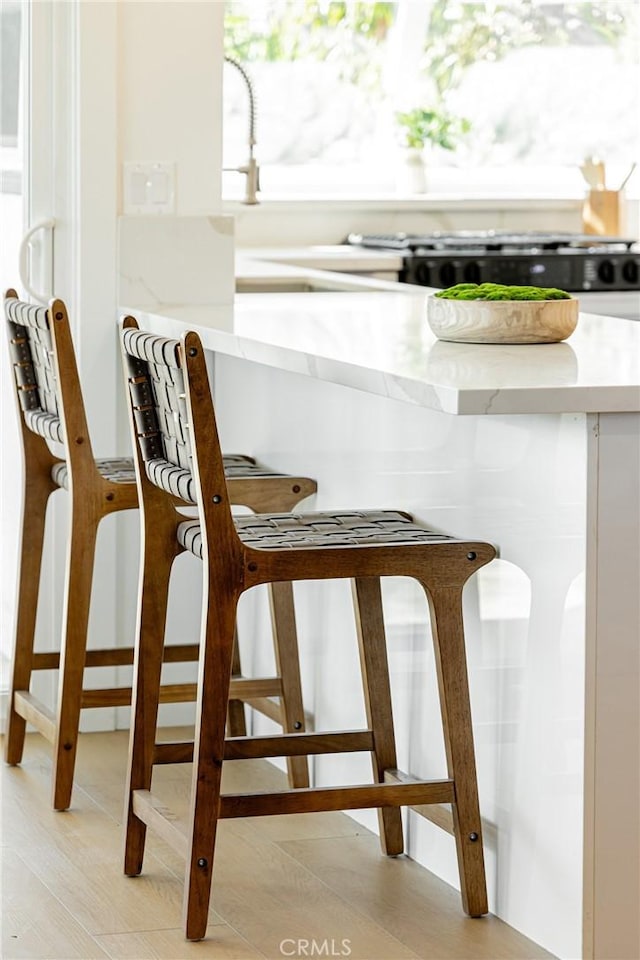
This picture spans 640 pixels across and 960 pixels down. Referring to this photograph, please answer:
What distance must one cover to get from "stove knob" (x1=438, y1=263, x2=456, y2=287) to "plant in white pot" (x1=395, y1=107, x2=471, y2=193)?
91 centimetres

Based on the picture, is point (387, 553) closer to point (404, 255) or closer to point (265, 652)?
point (265, 652)

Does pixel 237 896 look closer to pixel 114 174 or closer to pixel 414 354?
pixel 414 354

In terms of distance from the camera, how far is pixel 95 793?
3354 millimetres

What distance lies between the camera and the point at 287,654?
10.8 feet

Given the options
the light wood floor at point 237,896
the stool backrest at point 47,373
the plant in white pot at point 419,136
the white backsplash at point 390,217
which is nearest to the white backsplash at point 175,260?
the stool backrest at point 47,373

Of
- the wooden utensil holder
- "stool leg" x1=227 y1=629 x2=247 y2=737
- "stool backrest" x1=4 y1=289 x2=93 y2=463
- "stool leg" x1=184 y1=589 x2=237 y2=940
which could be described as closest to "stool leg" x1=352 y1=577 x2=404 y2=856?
"stool leg" x1=184 y1=589 x2=237 y2=940

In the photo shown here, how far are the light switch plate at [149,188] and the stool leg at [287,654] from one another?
1.02m

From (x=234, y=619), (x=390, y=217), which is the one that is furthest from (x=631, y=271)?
(x=234, y=619)

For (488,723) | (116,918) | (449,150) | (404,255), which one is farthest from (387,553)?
(449,150)

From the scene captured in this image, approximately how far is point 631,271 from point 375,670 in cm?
289

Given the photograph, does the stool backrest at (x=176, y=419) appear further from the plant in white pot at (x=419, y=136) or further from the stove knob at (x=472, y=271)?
the plant in white pot at (x=419, y=136)

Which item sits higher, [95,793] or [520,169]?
[520,169]

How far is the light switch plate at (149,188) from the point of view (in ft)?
12.3

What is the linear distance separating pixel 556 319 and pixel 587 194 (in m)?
3.42
